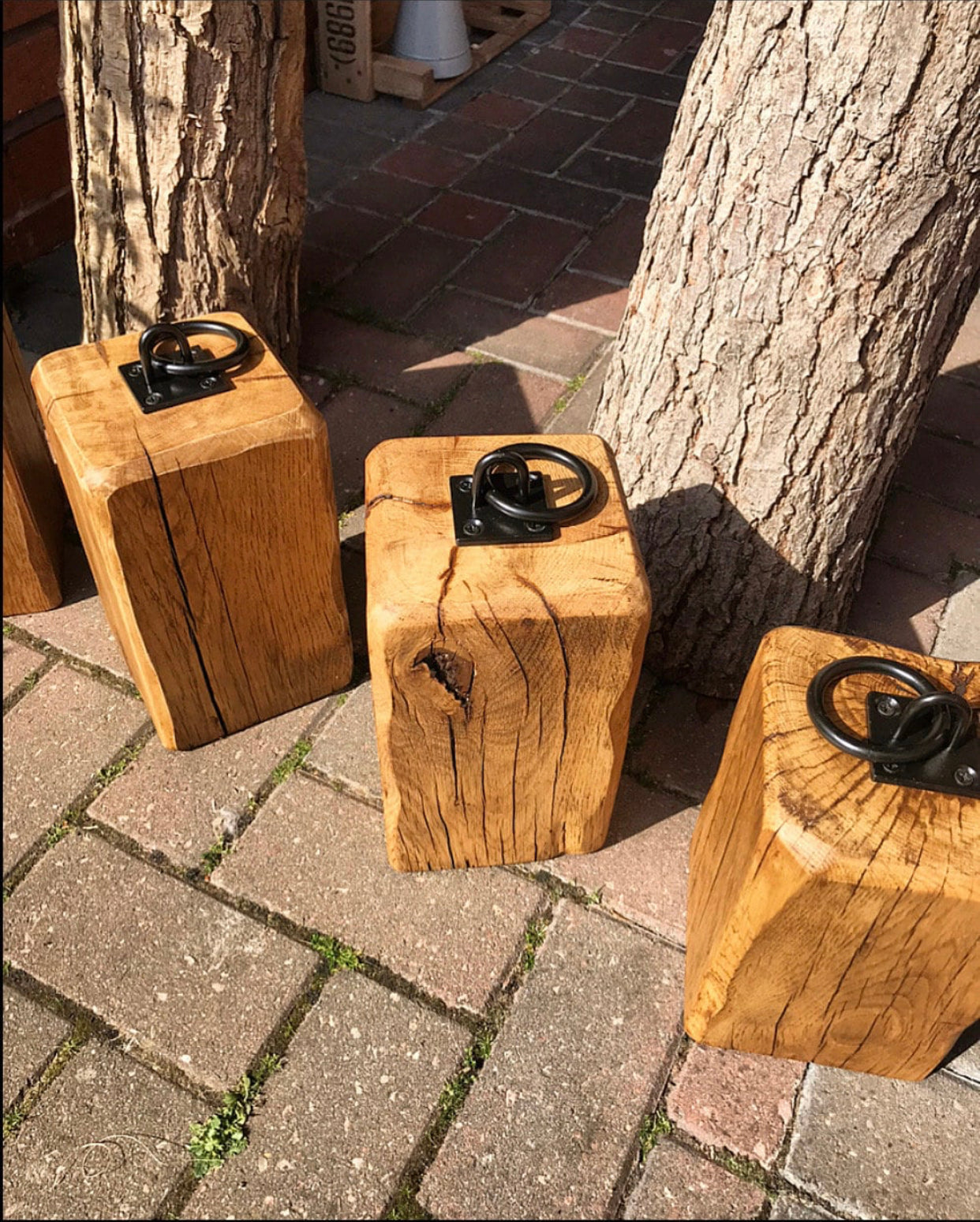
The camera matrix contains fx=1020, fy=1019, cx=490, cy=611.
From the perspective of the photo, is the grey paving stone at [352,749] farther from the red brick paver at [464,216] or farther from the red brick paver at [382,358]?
the red brick paver at [464,216]

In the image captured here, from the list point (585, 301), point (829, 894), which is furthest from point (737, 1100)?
point (585, 301)

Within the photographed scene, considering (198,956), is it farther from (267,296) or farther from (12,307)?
(12,307)

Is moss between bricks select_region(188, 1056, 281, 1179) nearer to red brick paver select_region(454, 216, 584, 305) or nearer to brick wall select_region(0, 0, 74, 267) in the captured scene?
red brick paver select_region(454, 216, 584, 305)

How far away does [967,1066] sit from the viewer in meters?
1.96

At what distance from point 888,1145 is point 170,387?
78.1 inches

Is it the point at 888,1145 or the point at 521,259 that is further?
the point at 521,259

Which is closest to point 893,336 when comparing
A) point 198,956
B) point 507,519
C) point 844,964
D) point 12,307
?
point 507,519

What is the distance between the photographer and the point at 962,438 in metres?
3.33

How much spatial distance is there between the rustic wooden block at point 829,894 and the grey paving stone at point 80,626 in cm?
157

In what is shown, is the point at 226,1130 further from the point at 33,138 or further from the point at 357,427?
the point at 33,138

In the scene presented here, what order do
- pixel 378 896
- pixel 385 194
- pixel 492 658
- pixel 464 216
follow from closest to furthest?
pixel 492 658 → pixel 378 896 → pixel 464 216 → pixel 385 194

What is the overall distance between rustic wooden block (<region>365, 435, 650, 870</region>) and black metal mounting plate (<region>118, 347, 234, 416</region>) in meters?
0.39

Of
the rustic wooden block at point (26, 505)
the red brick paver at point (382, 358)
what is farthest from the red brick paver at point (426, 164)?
the rustic wooden block at point (26, 505)

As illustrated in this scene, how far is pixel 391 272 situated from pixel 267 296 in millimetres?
891
